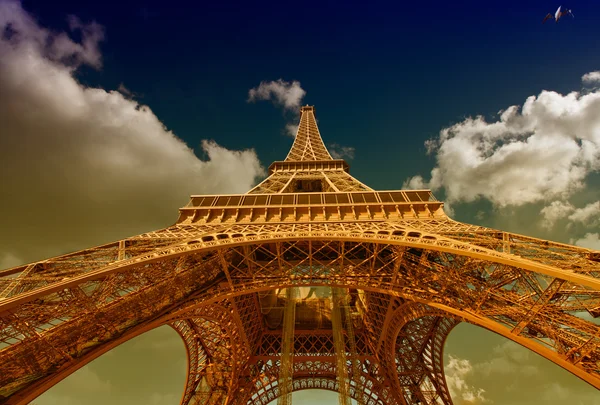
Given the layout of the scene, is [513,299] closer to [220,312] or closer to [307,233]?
[307,233]

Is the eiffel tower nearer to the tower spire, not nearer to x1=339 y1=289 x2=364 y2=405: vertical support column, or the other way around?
x1=339 y1=289 x2=364 y2=405: vertical support column

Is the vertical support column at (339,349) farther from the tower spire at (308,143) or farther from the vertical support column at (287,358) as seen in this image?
the tower spire at (308,143)

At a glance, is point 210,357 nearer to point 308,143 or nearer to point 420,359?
point 420,359

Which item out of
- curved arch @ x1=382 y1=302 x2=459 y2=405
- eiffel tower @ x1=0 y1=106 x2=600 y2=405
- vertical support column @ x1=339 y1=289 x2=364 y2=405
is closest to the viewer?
eiffel tower @ x1=0 y1=106 x2=600 y2=405

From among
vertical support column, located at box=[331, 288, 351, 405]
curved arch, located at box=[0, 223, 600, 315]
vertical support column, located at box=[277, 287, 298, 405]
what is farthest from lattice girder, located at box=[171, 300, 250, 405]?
curved arch, located at box=[0, 223, 600, 315]

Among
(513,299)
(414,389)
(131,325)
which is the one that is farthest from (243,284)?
(414,389)

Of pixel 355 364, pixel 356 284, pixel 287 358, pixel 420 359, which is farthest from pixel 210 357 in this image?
pixel 420 359
